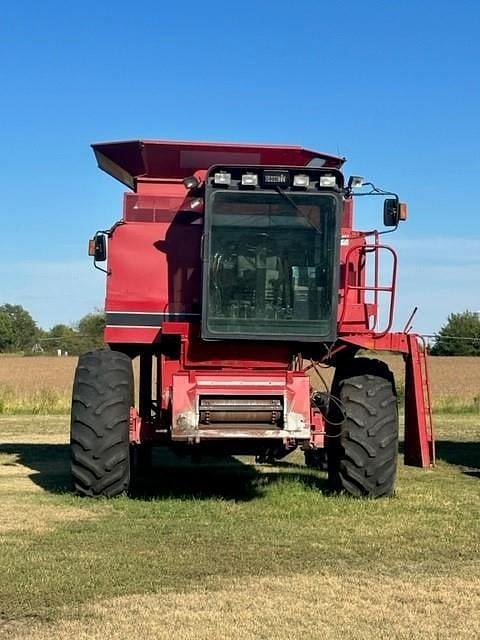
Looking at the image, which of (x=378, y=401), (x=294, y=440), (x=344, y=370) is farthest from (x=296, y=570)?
(x=344, y=370)

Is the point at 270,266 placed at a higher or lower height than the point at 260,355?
higher

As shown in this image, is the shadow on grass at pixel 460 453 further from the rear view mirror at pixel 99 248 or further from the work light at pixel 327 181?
the rear view mirror at pixel 99 248

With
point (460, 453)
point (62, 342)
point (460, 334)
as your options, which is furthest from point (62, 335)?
point (460, 453)

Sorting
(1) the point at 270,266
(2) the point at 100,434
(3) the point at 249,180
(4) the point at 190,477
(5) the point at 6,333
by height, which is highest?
(3) the point at 249,180

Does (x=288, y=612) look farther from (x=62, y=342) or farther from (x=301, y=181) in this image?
(x=62, y=342)

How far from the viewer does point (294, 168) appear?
8875mm

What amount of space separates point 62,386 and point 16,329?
6497 cm

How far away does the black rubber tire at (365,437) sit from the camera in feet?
29.5

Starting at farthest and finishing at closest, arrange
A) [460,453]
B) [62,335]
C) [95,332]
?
[62,335] < [95,332] < [460,453]

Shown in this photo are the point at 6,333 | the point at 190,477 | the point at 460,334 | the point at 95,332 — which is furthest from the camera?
the point at 6,333

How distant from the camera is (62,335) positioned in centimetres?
8119

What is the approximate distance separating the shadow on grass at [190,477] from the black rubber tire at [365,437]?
0.79m

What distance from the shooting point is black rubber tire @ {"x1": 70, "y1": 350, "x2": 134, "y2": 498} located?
29.0 feet

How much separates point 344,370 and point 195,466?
3605 mm
